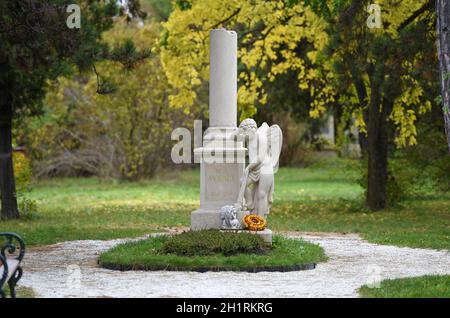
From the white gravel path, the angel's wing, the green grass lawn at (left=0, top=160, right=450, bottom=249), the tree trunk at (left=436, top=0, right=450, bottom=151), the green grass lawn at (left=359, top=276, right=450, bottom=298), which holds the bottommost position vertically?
the green grass lawn at (left=0, top=160, right=450, bottom=249)

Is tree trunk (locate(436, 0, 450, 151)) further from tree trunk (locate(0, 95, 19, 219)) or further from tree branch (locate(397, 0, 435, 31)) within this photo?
tree trunk (locate(0, 95, 19, 219))

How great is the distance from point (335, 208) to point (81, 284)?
15084mm

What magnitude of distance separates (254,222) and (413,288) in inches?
165

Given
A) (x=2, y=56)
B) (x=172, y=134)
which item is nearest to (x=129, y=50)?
(x=2, y=56)

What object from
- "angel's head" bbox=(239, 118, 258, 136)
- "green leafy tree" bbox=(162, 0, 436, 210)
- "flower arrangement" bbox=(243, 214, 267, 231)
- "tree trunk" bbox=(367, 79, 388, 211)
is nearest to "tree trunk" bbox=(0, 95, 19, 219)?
"green leafy tree" bbox=(162, 0, 436, 210)

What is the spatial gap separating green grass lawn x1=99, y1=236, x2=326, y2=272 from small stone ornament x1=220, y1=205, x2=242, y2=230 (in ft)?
2.63

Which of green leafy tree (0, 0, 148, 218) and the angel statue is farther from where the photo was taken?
green leafy tree (0, 0, 148, 218)

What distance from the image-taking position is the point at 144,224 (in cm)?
2136

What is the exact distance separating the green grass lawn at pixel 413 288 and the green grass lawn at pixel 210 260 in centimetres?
196

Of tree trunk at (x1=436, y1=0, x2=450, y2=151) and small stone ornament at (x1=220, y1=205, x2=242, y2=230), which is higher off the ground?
tree trunk at (x1=436, y1=0, x2=450, y2=151)

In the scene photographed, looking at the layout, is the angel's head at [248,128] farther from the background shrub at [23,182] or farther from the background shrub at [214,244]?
the background shrub at [23,182]

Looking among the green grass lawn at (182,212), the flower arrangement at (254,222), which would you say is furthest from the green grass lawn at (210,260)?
the green grass lawn at (182,212)

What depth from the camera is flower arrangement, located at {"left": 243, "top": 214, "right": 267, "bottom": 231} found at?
14.8 m
